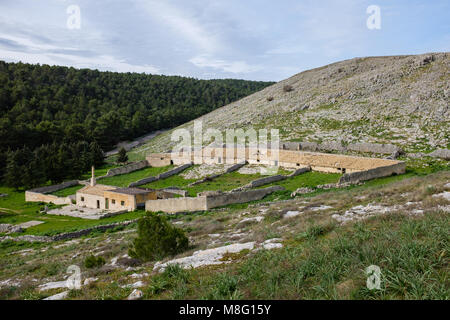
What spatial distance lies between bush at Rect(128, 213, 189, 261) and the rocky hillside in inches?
1195

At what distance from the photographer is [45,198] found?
38.3 meters

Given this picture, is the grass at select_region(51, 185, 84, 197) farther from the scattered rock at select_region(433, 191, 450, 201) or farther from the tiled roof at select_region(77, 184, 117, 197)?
the scattered rock at select_region(433, 191, 450, 201)

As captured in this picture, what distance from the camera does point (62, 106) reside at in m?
90.8

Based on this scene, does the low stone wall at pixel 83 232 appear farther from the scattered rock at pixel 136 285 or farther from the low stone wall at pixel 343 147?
the low stone wall at pixel 343 147

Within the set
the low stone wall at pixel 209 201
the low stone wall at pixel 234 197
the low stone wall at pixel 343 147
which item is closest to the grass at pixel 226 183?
the low stone wall at pixel 209 201

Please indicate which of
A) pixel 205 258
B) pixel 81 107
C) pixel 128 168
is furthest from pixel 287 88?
pixel 205 258

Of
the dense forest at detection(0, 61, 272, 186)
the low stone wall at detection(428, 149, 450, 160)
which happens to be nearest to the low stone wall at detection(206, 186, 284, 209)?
the low stone wall at detection(428, 149, 450, 160)

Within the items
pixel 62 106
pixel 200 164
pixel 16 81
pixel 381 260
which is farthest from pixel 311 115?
pixel 16 81

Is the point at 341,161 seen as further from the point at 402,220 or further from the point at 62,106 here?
the point at 62,106

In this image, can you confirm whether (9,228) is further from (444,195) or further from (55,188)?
(444,195)

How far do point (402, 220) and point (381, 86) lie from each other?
50722 millimetres

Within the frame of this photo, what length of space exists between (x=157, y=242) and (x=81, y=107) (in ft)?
302

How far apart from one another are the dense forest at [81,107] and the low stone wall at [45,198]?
260 inches

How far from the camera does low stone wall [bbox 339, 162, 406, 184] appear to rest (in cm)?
2619
